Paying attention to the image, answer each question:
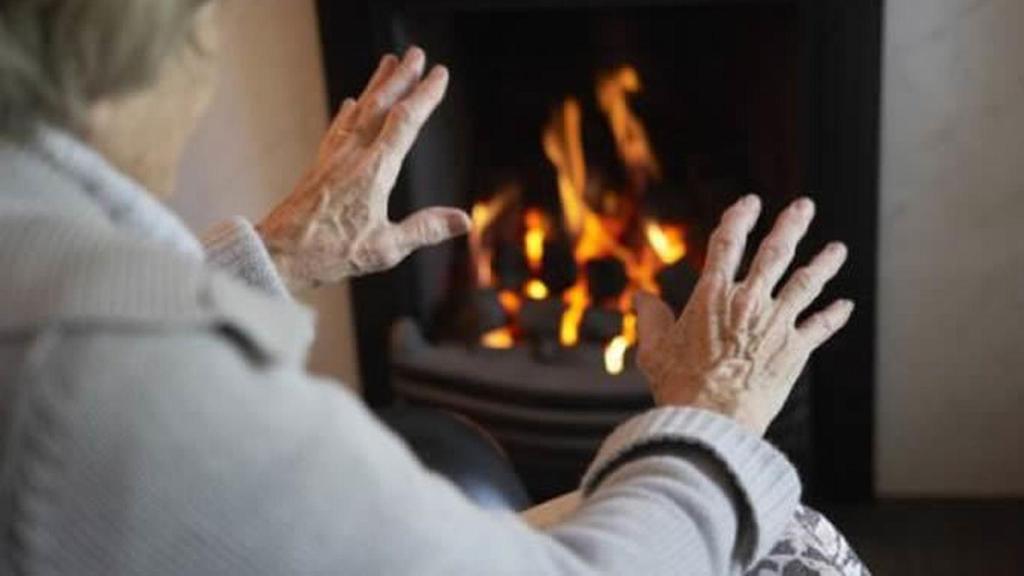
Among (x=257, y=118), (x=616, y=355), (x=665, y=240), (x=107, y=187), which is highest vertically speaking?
→ (x=107, y=187)

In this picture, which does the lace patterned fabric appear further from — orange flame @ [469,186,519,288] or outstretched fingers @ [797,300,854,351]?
orange flame @ [469,186,519,288]

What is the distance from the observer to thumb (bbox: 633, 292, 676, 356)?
1058 mm

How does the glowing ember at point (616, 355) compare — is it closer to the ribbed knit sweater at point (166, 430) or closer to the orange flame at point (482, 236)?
the orange flame at point (482, 236)

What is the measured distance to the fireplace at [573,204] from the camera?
205cm

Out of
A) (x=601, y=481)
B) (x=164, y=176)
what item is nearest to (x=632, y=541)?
(x=601, y=481)

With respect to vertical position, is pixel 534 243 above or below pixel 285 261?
below

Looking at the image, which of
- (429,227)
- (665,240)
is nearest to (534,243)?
(665,240)

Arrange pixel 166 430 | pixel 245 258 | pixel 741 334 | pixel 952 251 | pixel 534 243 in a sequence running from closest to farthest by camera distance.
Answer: pixel 166 430 < pixel 741 334 < pixel 245 258 < pixel 952 251 < pixel 534 243

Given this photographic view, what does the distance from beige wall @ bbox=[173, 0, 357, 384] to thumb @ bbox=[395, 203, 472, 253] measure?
2.77 ft

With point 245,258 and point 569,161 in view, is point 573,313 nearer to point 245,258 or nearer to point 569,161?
point 569,161

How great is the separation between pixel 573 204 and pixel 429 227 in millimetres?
981

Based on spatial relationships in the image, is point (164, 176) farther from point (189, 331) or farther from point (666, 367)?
point (666, 367)

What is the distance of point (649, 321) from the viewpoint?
107 cm

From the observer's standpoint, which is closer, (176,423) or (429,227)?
(176,423)
